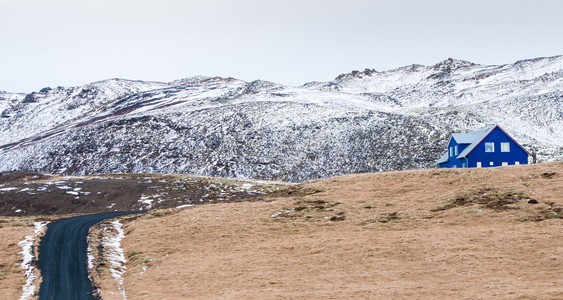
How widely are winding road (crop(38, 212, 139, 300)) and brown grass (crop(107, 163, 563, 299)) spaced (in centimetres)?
230

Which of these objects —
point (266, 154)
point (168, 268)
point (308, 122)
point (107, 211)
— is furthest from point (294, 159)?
point (168, 268)

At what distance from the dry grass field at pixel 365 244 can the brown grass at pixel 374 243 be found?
0.07m

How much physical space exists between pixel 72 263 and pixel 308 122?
7655 cm

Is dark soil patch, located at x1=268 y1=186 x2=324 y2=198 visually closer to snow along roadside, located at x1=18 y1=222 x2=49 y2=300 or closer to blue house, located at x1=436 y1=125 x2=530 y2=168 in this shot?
snow along roadside, located at x1=18 y1=222 x2=49 y2=300

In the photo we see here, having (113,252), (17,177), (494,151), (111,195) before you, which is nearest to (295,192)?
(113,252)

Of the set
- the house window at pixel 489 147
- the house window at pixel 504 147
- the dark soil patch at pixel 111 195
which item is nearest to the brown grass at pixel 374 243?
the dark soil patch at pixel 111 195

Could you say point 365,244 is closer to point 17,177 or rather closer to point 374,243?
point 374,243

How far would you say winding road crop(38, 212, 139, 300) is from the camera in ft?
65.6

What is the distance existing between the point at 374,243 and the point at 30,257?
20.1m

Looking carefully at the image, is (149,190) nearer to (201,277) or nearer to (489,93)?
(201,277)

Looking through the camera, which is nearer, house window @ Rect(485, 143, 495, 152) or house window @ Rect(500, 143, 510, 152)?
house window @ Rect(485, 143, 495, 152)

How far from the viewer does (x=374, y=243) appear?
24.8 metres

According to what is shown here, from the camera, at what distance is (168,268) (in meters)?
23.9

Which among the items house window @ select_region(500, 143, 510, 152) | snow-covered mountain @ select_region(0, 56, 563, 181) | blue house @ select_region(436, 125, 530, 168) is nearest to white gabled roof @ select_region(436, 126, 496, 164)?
blue house @ select_region(436, 125, 530, 168)
